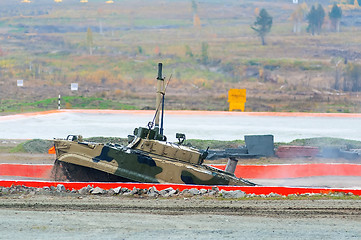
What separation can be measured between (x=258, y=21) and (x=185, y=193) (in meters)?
62.2

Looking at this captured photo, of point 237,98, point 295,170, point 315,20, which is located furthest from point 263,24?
point 295,170

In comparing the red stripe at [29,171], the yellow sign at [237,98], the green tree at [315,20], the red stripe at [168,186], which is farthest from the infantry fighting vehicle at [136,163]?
the green tree at [315,20]

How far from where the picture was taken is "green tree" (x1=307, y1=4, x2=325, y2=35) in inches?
3135

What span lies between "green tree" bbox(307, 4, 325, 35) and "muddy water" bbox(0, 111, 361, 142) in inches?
1686

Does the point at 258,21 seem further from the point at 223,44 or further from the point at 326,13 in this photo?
the point at 326,13

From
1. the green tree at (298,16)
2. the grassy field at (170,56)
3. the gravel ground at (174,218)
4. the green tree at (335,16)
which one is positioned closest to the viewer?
the gravel ground at (174,218)

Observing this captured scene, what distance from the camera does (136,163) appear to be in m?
17.6

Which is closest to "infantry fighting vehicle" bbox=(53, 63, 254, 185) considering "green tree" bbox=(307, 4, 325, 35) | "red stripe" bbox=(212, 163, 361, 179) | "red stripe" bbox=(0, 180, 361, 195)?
"red stripe" bbox=(0, 180, 361, 195)

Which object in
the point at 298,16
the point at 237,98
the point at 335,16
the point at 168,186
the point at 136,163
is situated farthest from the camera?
the point at 298,16

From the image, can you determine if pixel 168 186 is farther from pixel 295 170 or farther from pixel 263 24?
pixel 263 24

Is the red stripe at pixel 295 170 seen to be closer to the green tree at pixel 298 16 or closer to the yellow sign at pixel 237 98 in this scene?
the yellow sign at pixel 237 98

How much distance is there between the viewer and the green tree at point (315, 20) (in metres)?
79.6

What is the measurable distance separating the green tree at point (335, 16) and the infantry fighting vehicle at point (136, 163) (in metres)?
65.8

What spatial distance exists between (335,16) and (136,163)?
6780 centimetres
